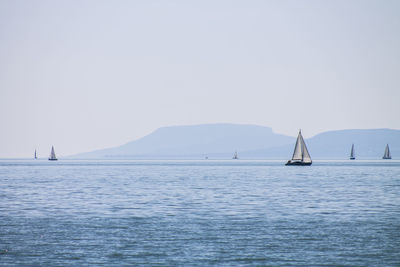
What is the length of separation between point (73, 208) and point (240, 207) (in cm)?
1605

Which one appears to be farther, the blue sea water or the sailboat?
the sailboat

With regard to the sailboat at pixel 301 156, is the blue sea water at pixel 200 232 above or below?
below

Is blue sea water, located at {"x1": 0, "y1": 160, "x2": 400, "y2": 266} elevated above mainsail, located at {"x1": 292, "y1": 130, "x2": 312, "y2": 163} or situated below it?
below

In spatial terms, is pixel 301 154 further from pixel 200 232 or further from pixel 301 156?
pixel 200 232

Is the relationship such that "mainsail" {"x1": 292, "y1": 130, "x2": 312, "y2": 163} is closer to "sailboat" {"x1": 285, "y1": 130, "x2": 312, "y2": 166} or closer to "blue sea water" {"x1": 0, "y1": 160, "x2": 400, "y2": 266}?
"sailboat" {"x1": 285, "y1": 130, "x2": 312, "y2": 166}

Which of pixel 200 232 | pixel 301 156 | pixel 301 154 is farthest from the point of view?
pixel 301 156

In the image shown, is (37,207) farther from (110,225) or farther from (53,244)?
(53,244)

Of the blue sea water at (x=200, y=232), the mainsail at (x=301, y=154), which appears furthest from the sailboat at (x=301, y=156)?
the blue sea water at (x=200, y=232)

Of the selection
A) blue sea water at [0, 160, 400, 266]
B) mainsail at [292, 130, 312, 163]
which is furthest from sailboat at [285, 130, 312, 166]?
blue sea water at [0, 160, 400, 266]

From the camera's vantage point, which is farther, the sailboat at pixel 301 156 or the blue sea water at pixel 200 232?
the sailboat at pixel 301 156

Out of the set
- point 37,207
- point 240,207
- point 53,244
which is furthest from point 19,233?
point 240,207

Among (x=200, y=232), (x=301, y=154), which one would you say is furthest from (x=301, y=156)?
(x=200, y=232)

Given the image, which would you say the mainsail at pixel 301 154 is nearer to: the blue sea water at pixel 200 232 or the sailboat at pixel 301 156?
the sailboat at pixel 301 156

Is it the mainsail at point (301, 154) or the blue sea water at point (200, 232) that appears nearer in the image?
the blue sea water at point (200, 232)
